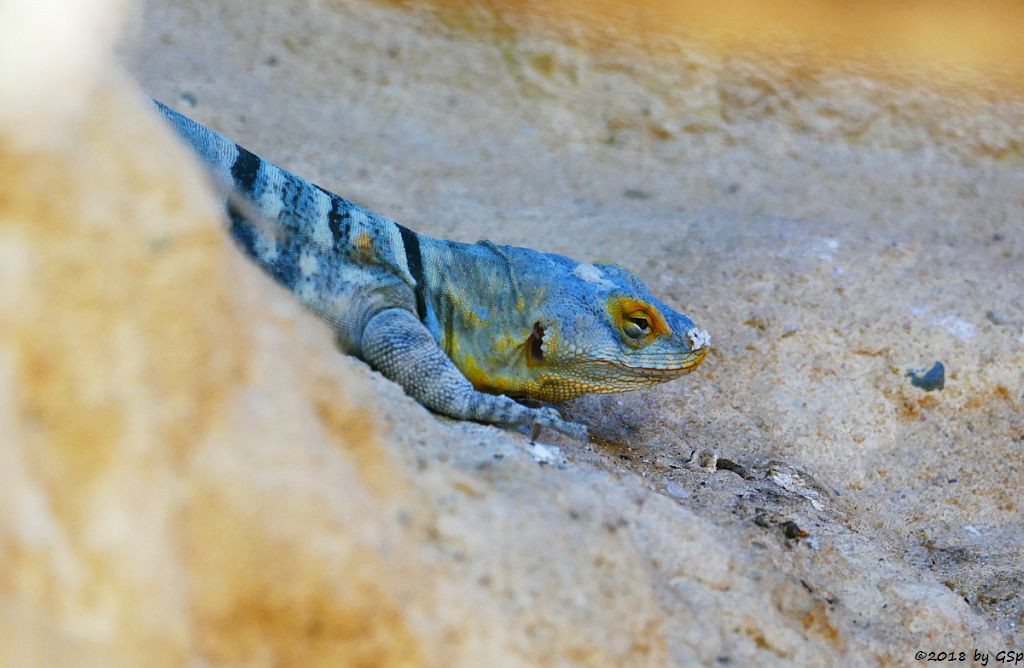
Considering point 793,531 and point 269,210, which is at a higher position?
point 269,210

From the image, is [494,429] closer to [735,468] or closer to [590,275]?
[590,275]

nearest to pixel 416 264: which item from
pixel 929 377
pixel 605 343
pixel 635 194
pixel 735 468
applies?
pixel 605 343

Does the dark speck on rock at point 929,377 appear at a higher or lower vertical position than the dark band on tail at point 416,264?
lower

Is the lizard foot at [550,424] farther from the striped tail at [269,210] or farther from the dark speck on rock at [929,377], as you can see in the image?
the dark speck on rock at [929,377]

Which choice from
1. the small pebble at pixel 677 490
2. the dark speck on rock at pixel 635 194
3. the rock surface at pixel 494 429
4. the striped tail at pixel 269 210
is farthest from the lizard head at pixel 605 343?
the dark speck on rock at pixel 635 194

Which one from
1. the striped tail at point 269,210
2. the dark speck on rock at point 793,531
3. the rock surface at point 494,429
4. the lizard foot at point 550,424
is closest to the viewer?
the rock surface at point 494,429

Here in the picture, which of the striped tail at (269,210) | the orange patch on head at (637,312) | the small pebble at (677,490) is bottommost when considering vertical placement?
the small pebble at (677,490)

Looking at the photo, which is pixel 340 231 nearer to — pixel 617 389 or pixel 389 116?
pixel 617 389

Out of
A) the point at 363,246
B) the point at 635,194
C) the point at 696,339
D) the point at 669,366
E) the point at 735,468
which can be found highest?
the point at 363,246

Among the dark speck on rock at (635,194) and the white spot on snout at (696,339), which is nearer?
the white spot on snout at (696,339)
